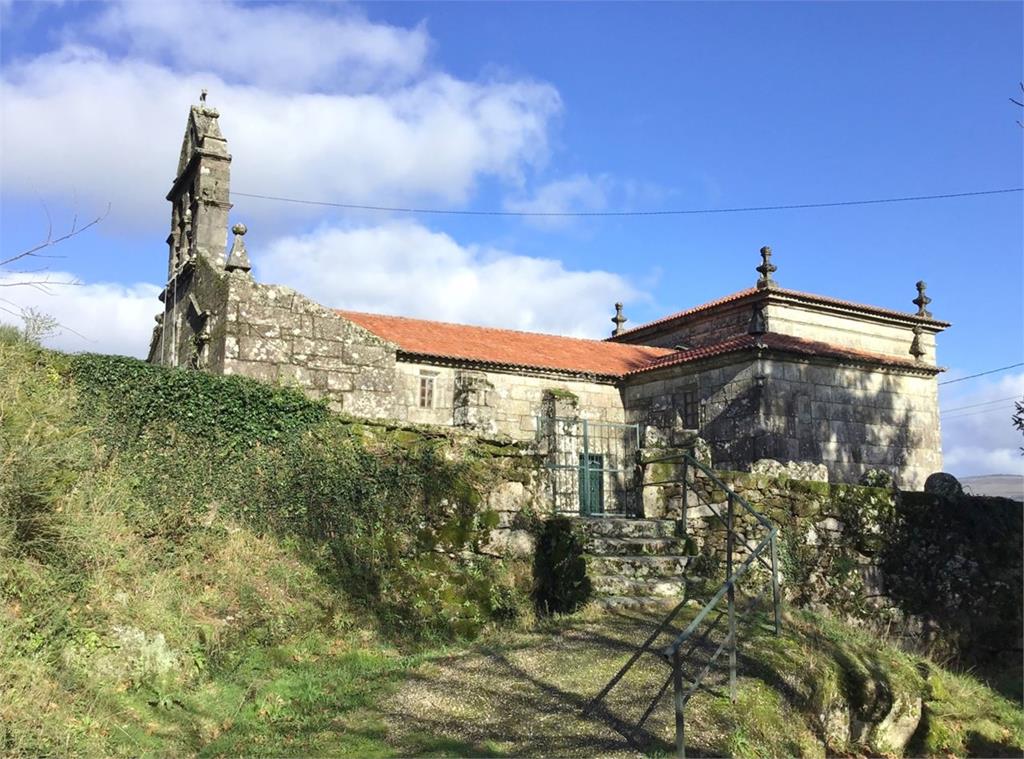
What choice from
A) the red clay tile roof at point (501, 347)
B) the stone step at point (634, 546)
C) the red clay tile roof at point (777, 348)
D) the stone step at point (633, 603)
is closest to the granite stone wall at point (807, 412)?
the red clay tile roof at point (777, 348)

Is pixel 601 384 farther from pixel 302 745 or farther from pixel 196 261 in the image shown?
pixel 302 745

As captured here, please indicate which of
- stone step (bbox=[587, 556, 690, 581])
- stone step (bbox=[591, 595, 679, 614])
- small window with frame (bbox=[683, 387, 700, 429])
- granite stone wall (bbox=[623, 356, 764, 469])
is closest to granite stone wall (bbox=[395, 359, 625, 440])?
granite stone wall (bbox=[623, 356, 764, 469])

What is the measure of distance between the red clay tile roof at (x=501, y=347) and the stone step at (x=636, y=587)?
26.7ft

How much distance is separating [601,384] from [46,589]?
550 inches

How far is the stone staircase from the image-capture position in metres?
9.68

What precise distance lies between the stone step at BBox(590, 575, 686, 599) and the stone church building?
4952mm

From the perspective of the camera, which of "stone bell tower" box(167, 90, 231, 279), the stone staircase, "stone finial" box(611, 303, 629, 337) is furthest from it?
"stone finial" box(611, 303, 629, 337)

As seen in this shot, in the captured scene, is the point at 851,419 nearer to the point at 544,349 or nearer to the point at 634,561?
the point at 544,349

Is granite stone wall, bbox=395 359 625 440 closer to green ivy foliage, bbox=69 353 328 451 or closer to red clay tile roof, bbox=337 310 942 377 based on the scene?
red clay tile roof, bbox=337 310 942 377

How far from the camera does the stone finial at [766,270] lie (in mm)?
20078

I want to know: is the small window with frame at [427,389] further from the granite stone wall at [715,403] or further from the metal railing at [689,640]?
the metal railing at [689,640]

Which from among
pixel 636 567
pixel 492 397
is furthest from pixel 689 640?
pixel 492 397

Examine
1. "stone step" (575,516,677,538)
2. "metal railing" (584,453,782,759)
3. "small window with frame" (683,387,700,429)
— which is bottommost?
"metal railing" (584,453,782,759)

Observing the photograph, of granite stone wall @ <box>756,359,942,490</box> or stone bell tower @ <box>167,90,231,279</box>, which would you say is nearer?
stone bell tower @ <box>167,90,231,279</box>
